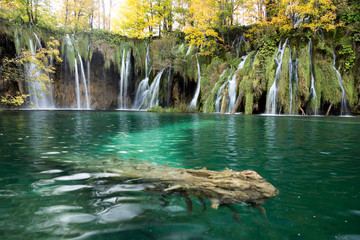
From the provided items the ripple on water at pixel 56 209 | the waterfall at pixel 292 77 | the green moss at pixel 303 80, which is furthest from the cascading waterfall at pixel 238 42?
the ripple on water at pixel 56 209

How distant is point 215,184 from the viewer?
2.19 m

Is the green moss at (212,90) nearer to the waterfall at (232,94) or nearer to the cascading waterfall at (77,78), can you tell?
the waterfall at (232,94)

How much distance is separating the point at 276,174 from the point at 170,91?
2113 cm

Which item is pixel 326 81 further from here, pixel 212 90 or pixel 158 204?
pixel 158 204

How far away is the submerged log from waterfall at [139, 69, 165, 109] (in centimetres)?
2088

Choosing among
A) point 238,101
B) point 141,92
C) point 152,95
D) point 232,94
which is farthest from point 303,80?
point 141,92

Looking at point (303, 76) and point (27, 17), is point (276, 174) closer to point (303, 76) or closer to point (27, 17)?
point (303, 76)

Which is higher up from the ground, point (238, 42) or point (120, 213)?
point (238, 42)

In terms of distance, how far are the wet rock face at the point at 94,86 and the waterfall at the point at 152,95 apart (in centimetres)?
563

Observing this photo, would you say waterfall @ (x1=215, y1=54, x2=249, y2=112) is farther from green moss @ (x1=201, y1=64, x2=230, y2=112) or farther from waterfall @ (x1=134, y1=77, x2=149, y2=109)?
waterfall @ (x1=134, y1=77, x2=149, y2=109)

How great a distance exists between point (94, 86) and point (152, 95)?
8699 mm

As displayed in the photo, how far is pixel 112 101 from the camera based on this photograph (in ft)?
93.5

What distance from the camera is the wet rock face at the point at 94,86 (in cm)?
2553

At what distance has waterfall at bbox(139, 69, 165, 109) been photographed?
77.3 feet
